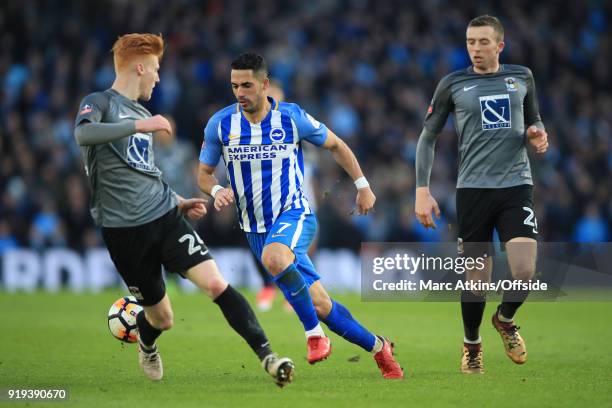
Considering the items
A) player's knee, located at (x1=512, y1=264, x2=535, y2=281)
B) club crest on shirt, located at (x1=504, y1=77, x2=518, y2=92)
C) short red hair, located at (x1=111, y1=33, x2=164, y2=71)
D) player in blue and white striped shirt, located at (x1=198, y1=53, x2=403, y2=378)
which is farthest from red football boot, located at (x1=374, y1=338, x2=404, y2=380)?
short red hair, located at (x1=111, y1=33, x2=164, y2=71)

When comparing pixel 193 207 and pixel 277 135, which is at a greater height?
pixel 277 135

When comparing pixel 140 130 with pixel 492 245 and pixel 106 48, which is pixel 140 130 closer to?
pixel 492 245

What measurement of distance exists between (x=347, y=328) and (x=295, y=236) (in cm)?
78

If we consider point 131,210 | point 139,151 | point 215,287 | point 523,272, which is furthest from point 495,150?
point 131,210

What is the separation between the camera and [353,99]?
21.5 m

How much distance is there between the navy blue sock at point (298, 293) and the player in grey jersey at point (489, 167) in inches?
46.8

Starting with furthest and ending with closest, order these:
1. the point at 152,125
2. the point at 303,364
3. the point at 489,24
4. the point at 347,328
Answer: the point at 303,364
the point at 489,24
the point at 347,328
the point at 152,125

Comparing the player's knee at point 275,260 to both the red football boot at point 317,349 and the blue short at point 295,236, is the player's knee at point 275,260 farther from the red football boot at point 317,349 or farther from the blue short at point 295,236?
the red football boot at point 317,349

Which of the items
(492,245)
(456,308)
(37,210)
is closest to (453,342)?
(492,245)

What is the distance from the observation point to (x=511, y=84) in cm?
822

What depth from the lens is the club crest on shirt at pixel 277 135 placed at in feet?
26.2

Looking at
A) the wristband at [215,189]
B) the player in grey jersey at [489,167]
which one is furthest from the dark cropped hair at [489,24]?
the wristband at [215,189]

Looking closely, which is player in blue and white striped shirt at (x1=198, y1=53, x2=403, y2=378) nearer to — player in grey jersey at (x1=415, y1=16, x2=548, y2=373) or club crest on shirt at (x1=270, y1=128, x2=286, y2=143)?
club crest on shirt at (x1=270, y1=128, x2=286, y2=143)

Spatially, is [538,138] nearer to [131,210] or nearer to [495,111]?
[495,111]
